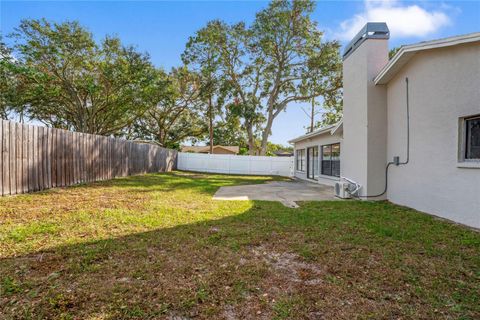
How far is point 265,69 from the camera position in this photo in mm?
20625

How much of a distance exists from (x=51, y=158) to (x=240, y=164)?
1435cm

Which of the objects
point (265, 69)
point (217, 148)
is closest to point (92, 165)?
point (265, 69)

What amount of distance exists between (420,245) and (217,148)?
127ft

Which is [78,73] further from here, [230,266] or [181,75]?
[230,266]

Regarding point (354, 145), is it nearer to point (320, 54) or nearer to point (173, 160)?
point (320, 54)

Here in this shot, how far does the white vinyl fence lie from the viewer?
65.9 feet

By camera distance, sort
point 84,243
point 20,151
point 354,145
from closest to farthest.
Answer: point 84,243
point 20,151
point 354,145

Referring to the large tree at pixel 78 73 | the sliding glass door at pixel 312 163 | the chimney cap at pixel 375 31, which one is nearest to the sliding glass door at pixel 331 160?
the sliding glass door at pixel 312 163

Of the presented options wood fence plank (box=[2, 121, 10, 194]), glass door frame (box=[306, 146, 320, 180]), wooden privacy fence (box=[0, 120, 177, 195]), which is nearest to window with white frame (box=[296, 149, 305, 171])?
glass door frame (box=[306, 146, 320, 180])

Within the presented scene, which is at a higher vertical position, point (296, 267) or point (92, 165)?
point (92, 165)

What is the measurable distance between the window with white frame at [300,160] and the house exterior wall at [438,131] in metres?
9.54

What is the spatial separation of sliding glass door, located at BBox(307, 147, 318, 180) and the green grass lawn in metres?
8.64

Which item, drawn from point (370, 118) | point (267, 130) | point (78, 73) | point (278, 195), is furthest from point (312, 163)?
point (78, 73)

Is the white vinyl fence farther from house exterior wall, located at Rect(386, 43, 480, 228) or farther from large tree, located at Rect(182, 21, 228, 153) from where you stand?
house exterior wall, located at Rect(386, 43, 480, 228)
